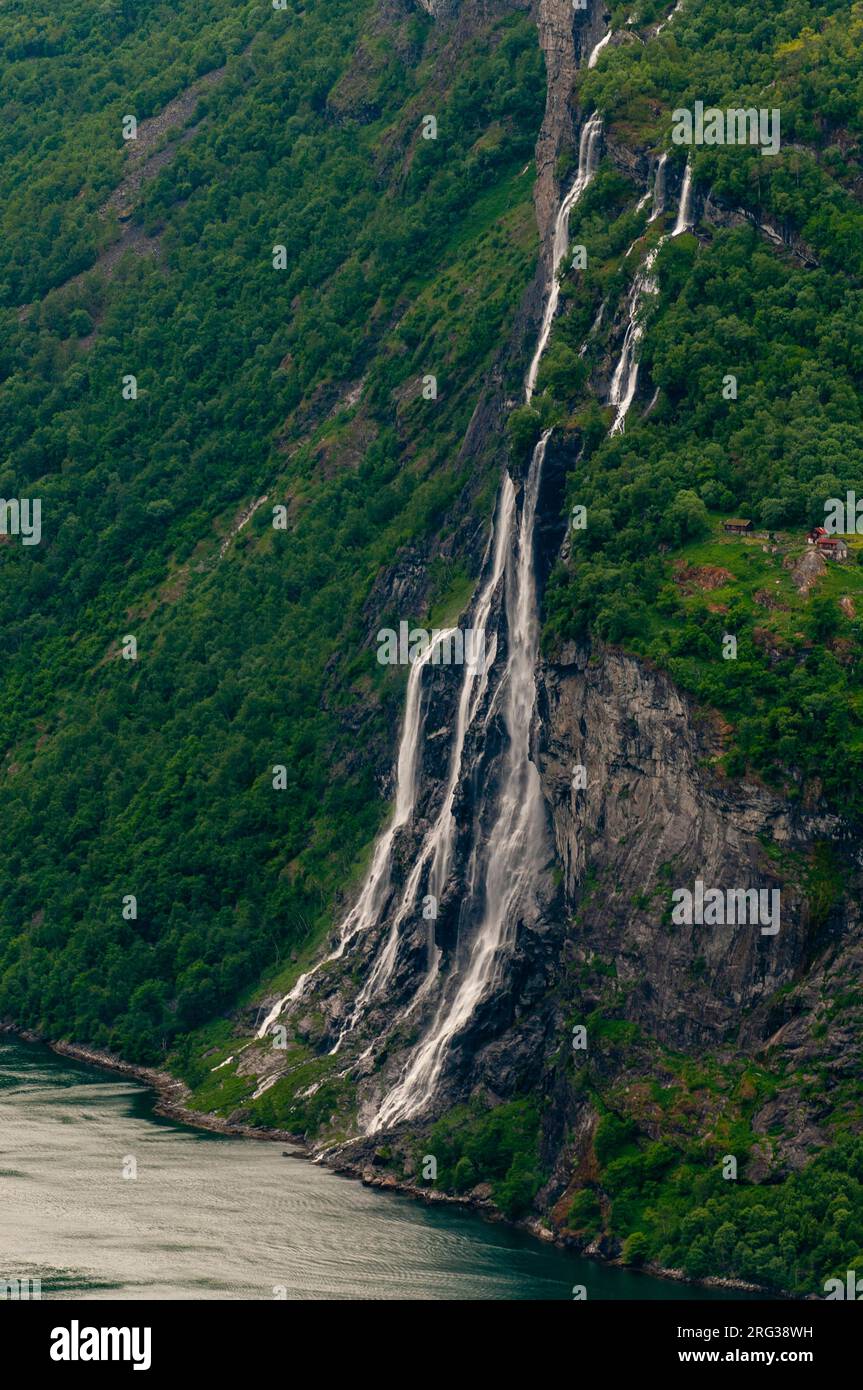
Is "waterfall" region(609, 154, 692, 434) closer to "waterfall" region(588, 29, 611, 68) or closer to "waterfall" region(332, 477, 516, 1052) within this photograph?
"waterfall" region(332, 477, 516, 1052)

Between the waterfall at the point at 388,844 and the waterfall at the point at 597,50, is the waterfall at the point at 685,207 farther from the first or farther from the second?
the waterfall at the point at 388,844

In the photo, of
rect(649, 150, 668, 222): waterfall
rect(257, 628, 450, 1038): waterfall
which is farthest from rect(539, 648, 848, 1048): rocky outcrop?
rect(649, 150, 668, 222): waterfall

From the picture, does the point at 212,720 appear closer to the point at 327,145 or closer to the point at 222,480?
the point at 222,480

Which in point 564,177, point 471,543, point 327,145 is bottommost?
point 471,543

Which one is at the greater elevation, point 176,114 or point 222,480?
point 176,114

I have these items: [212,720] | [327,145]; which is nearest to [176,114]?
[327,145]

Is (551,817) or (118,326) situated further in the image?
(118,326)

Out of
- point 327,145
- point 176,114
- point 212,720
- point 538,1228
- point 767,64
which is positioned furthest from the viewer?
point 176,114
